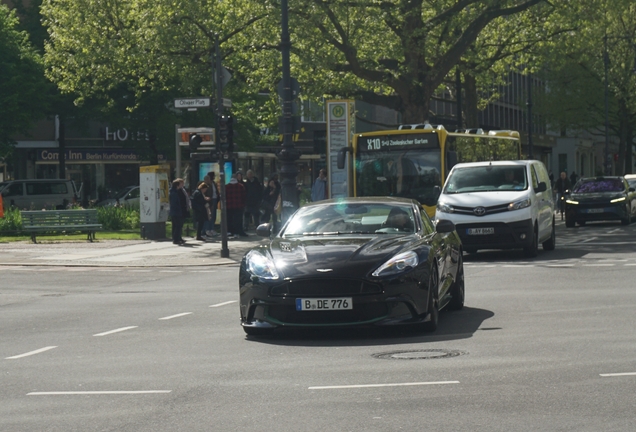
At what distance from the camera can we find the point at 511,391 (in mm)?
8453

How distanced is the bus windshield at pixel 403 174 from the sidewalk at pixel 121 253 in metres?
3.06

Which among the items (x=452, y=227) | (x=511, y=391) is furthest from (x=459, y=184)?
(x=511, y=391)

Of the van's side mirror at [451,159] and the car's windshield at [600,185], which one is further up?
the van's side mirror at [451,159]

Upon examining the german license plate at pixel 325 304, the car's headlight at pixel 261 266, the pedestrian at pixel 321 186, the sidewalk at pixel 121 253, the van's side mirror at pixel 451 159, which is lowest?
the sidewalk at pixel 121 253

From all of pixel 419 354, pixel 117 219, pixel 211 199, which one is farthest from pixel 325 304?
pixel 117 219

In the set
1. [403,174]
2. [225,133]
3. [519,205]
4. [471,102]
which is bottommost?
[519,205]

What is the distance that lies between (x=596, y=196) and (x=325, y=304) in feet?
94.3

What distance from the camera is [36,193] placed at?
53750 mm

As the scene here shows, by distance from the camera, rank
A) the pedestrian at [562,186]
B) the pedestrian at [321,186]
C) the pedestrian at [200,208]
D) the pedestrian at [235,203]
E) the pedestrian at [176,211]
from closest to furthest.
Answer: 1. the pedestrian at [176,211]
2. the pedestrian at [200,208]
3. the pedestrian at [235,203]
4. the pedestrian at [321,186]
5. the pedestrian at [562,186]

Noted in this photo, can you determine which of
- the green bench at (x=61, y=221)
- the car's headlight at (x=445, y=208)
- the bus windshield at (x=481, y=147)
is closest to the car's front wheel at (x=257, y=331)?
the car's headlight at (x=445, y=208)

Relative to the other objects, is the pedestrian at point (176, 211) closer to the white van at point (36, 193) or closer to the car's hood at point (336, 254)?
the car's hood at point (336, 254)

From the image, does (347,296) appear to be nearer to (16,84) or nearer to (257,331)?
(257,331)

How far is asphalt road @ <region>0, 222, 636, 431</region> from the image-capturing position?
770cm

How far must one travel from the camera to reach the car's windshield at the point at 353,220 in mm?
13148
